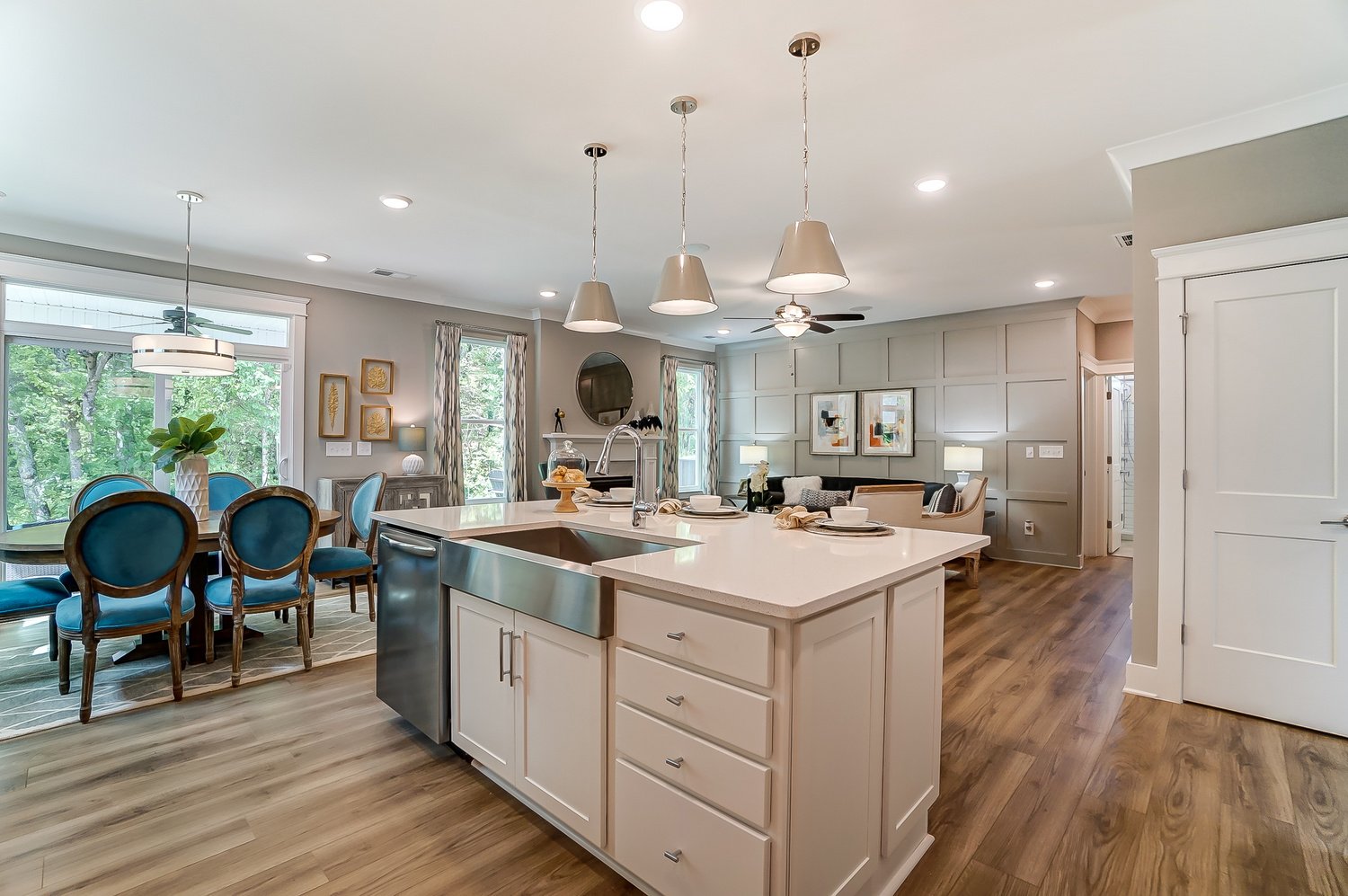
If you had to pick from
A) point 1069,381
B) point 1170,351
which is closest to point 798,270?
point 1170,351

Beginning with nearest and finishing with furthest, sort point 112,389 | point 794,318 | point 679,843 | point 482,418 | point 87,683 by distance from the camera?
point 679,843, point 87,683, point 112,389, point 794,318, point 482,418

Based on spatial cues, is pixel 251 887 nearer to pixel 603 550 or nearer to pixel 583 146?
pixel 603 550

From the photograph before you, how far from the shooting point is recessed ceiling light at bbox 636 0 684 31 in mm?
2045

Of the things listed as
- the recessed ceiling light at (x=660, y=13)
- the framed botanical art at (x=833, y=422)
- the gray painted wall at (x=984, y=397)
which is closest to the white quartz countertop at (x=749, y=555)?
the recessed ceiling light at (x=660, y=13)

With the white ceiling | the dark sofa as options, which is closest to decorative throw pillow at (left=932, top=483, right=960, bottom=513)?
the dark sofa

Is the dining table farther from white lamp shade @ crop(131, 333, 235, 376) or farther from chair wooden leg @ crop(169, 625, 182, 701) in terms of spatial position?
white lamp shade @ crop(131, 333, 235, 376)

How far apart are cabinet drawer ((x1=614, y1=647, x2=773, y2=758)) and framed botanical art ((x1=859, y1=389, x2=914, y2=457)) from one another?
653 cm

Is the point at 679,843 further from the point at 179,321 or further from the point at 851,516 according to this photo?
the point at 179,321

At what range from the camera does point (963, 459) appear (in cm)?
668

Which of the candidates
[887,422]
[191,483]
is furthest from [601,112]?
[887,422]

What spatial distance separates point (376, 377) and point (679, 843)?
550cm

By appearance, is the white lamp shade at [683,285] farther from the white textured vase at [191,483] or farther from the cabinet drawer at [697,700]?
the white textured vase at [191,483]

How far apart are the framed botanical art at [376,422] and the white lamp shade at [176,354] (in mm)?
2080

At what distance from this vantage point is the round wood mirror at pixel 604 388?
24.7 feet
